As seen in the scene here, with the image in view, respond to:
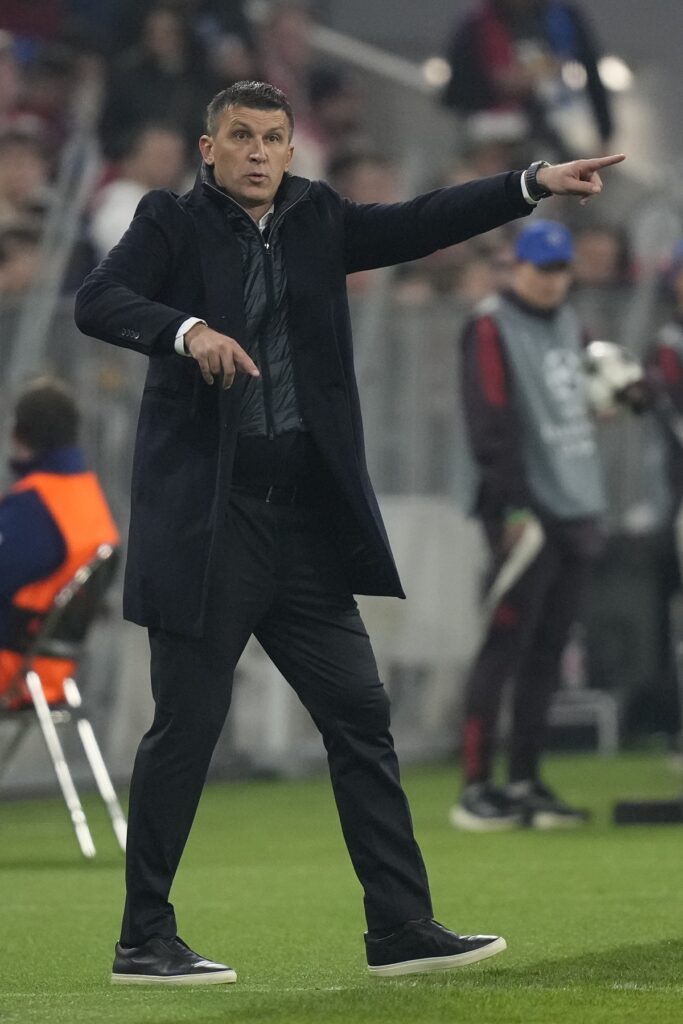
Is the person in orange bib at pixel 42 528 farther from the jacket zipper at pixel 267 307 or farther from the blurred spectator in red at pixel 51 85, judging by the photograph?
the blurred spectator in red at pixel 51 85

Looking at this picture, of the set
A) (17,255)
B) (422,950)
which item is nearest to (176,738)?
(422,950)

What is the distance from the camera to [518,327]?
30.5 feet

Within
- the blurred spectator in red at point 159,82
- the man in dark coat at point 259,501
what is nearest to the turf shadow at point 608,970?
the man in dark coat at point 259,501

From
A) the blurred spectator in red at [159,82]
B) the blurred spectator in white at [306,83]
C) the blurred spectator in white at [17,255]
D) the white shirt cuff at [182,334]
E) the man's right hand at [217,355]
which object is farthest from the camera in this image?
the blurred spectator in white at [306,83]

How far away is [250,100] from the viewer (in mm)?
5152

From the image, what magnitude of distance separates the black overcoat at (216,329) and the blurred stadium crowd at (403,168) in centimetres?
548

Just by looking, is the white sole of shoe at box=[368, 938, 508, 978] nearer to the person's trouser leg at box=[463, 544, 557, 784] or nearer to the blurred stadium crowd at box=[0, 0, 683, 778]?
the person's trouser leg at box=[463, 544, 557, 784]

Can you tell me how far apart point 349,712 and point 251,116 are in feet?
4.42

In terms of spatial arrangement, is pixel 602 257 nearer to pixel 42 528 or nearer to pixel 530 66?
pixel 530 66

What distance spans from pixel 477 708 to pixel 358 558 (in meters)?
4.08

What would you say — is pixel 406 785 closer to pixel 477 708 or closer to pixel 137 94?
pixel 477 708

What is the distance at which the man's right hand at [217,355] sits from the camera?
4.71 metres

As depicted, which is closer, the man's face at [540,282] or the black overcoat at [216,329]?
the black overcoat at [216,329]

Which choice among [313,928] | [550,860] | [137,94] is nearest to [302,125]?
[137,94]
